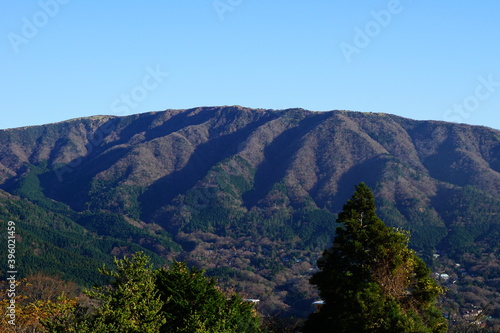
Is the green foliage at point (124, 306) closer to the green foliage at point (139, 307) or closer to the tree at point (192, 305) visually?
the green foliage at point (139, 307)

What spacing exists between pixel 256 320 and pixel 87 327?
19739 mm

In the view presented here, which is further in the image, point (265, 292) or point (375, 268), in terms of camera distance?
point (265, 292)

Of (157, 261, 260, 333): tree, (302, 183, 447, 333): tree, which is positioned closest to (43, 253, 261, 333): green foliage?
(157, 261, 260, 333): tree

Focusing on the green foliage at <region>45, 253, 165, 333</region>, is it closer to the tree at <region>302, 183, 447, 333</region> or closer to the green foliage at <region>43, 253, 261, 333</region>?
the green foliage at <region>43, 253, 261, 333</region>

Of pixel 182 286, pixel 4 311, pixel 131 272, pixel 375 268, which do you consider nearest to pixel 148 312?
pixel 131 272

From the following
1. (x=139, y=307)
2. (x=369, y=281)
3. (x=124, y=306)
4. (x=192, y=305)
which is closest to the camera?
(x=124, y=306)

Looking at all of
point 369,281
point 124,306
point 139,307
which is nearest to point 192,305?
point 139,307

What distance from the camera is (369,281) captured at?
119ft

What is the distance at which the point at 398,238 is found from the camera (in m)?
36.2

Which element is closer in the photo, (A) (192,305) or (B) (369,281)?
(B) (369,281)

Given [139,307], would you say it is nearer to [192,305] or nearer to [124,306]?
[124,306]

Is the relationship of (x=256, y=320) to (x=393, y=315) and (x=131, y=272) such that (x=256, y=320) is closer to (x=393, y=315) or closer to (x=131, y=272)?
(x=393, y=315)

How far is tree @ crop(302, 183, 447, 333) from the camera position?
1330 inches

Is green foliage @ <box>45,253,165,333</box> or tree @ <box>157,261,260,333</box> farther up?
green foliage @ <box>45,253,165,333</box>
